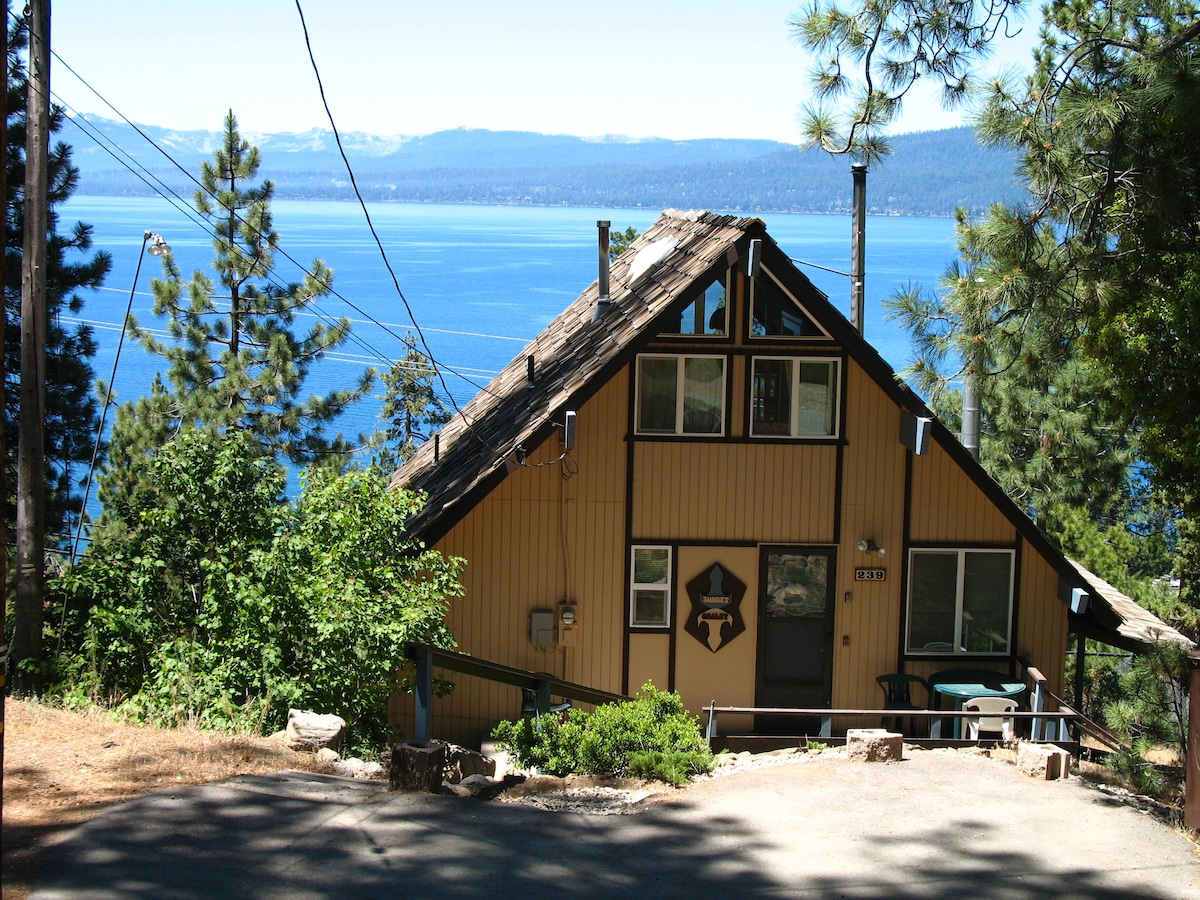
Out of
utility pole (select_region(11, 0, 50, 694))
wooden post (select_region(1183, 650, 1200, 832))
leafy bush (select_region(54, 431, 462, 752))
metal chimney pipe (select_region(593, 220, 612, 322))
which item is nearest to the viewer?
wooden post (select_region(1183, 650, 1200, 832))

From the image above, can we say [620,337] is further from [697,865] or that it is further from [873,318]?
[873,318]

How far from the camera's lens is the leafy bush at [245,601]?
10430 mm

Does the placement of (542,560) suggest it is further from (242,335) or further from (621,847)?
(242,335)

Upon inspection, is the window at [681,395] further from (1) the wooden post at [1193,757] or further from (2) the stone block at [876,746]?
(1) the wooden post at [1193,757]

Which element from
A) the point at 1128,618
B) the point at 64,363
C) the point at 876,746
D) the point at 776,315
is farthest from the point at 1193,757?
the point at 64,363

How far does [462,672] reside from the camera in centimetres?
1078

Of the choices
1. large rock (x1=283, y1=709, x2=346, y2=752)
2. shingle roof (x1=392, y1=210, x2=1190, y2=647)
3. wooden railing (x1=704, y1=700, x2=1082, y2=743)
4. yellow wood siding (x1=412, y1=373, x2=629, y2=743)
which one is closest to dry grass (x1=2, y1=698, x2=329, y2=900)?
large rock (x1=283, y1=709, x2=346, y2=752)

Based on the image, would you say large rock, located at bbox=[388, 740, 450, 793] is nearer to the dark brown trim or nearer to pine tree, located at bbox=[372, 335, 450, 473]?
the dark brown trim

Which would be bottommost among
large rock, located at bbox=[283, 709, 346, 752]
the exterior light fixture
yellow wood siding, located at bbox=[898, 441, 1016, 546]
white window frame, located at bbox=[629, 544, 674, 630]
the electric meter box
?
large rock, located at bbox=[283, 709, 346, 752]

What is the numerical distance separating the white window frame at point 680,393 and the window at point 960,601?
3011mm

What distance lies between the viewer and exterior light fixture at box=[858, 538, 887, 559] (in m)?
14.4

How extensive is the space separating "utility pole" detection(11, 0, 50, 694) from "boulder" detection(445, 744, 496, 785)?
4.61 metres

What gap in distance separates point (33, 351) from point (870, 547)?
31.0ft

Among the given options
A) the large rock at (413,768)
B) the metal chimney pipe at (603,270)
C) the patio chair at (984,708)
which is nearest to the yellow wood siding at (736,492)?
the patio chair at (984,708)
